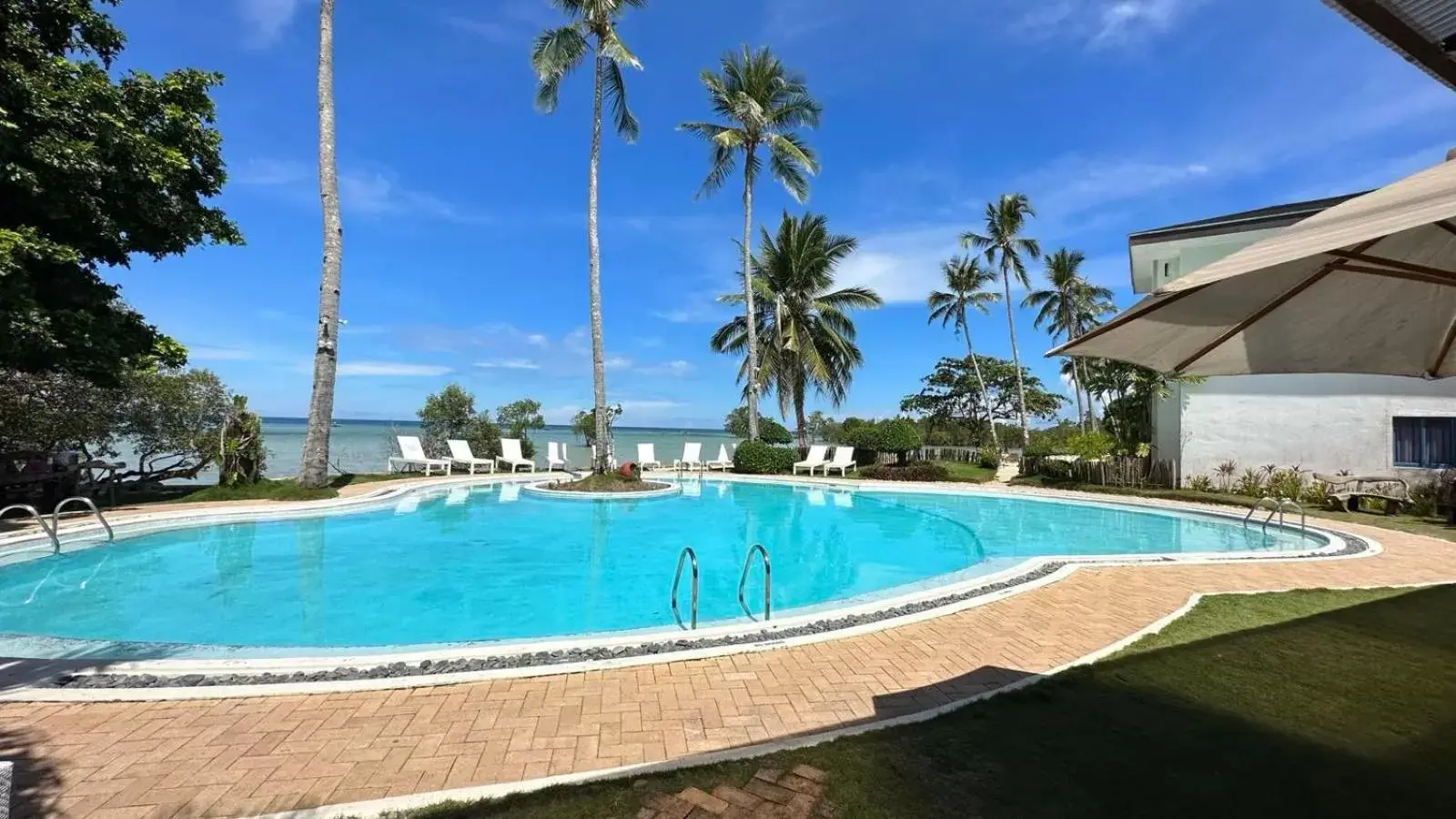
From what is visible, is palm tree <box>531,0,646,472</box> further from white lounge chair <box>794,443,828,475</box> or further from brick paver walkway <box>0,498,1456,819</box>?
brick paver walkway <box>0,498,1456,819</box>

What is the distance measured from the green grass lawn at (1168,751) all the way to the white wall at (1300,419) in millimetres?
12880

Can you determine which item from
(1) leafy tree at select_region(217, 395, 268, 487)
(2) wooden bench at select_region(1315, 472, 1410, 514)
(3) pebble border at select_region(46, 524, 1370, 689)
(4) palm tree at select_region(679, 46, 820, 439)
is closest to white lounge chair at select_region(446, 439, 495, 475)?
(1) leafy tree at select_region(217, 395, 268, 487)

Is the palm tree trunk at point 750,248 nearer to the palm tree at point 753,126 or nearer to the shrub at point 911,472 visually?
the palm tree at point 753,126

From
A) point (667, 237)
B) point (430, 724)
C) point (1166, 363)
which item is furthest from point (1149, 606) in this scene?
point (667, 237)

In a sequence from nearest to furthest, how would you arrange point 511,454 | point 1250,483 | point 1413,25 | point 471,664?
1. point 1413,25
2. point 471,664
3. point 1250,483
4. point 511,454

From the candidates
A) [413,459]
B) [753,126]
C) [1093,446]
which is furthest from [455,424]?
[1093,446]

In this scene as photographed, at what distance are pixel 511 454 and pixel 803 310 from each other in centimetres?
1202

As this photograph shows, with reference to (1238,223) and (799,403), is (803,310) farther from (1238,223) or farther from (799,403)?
(1238,223)

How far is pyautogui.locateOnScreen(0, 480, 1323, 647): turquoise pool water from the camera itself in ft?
19.1

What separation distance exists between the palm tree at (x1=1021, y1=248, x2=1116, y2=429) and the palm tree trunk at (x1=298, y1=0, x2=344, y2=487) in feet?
94.8

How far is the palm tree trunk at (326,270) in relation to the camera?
42.6ft

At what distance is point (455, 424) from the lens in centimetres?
2047

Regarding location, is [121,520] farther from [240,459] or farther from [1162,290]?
[1162,290]

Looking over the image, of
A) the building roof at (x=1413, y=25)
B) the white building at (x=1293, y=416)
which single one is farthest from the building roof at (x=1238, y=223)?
the building roof at (x=1413, y=25)
